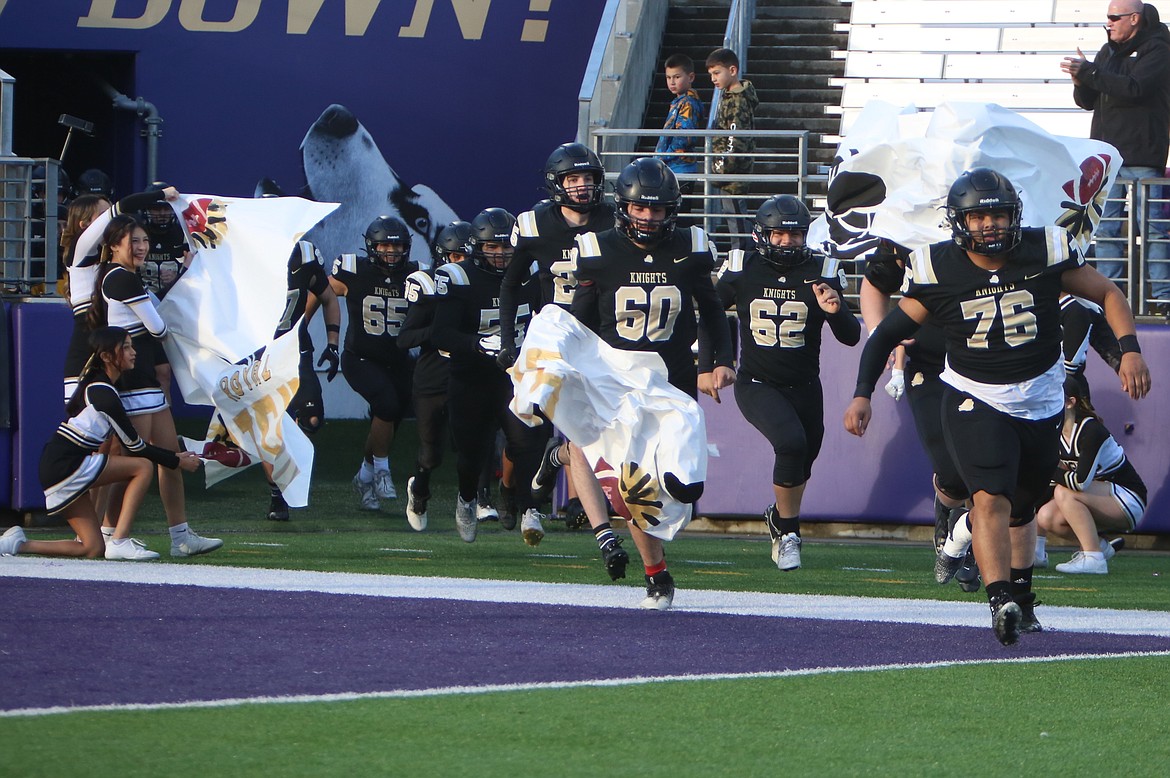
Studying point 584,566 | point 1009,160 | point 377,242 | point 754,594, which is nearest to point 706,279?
point 754,594

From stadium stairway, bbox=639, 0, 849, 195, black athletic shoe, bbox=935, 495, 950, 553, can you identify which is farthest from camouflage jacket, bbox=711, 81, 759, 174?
black athletic shoe, bbox=935, 495, 950, 553

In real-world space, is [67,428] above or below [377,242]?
below

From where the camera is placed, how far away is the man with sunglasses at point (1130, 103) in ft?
35.6

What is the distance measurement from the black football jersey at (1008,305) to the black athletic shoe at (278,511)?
5719 mm

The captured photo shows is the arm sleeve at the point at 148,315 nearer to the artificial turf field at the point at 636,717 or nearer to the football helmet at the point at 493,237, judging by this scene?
the artificial turf field at the point at 636,717

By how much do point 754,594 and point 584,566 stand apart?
1.29 metres

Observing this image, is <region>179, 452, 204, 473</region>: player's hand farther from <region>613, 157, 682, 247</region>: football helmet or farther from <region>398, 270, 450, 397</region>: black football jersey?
<region>613, 157, 682, 247</region>: football helmet

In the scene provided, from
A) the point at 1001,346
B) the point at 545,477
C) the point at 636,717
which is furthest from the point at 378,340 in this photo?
the point at 636,717

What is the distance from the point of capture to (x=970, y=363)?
6160 mm

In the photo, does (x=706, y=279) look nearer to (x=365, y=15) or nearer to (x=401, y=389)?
(x=401, y=389)

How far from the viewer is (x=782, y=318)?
905cm

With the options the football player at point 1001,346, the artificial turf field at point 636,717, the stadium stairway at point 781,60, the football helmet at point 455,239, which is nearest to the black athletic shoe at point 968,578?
the artificial turf field at point 636,717

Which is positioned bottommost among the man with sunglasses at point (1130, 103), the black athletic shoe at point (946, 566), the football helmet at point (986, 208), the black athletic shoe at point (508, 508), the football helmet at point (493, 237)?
the black athletic shoe at point (946, 566)

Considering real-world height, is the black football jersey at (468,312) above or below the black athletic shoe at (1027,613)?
above
